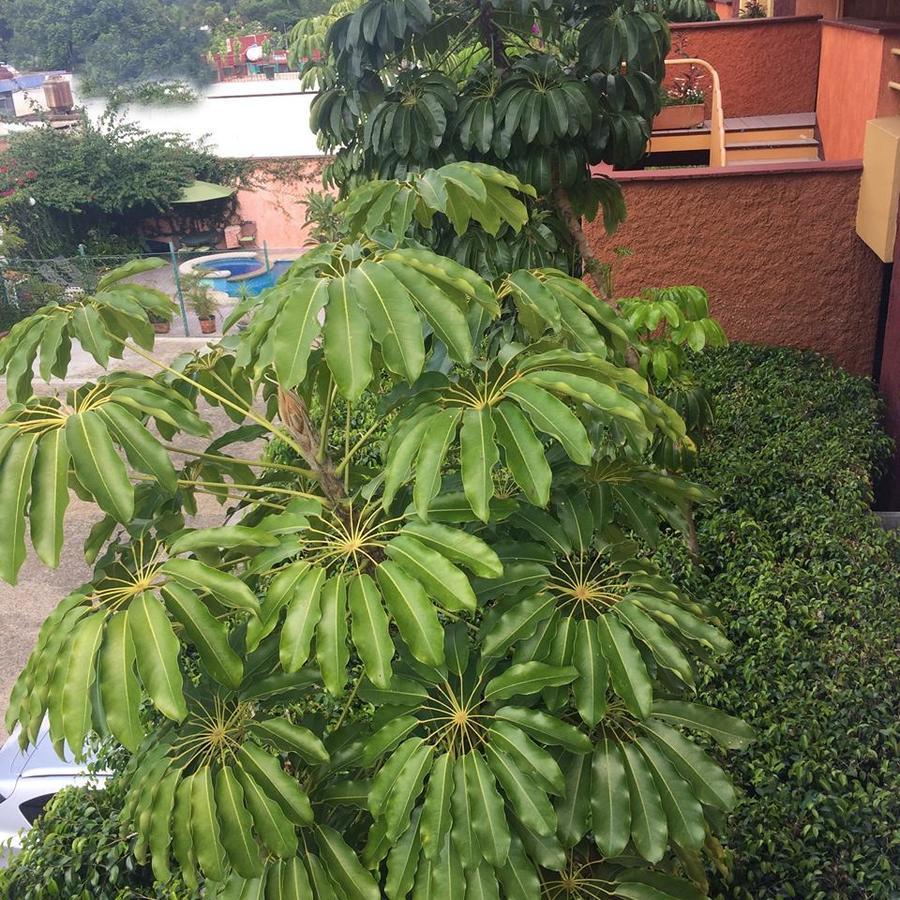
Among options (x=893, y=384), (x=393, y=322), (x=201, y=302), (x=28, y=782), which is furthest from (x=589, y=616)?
(x=201, y=302)

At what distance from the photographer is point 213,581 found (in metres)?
1.49

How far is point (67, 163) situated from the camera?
22250 millimetres

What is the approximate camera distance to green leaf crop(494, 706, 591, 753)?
1.60 meters

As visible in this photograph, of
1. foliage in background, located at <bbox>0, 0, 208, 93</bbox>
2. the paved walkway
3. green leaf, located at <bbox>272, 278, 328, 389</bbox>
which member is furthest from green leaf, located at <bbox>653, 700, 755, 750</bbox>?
foliage in background, located at <bbox>0, 0, 208, 93</bbox>

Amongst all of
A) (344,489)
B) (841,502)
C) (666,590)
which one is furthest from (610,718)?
(841,502)

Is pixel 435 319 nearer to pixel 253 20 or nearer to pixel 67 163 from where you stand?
pixel 67 163

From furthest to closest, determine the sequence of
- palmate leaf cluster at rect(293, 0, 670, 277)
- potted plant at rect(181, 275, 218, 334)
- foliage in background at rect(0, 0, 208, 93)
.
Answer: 1. foliage in background at rect(0, 0, 208, 93)
2. potted plant at rect(181, 275, 218, 334)
3. palmate leaf cluster at rect(293, 0, 670, 277)

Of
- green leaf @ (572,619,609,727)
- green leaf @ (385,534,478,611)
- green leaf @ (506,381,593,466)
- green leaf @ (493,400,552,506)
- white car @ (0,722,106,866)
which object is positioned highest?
green leaf @ (506,381,593,466)

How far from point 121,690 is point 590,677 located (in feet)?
2.68

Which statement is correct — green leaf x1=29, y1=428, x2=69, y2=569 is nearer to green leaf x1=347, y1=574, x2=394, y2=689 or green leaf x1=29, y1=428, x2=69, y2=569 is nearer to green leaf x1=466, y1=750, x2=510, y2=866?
green leaf x1=347, y1=574, x2=394, y2=689

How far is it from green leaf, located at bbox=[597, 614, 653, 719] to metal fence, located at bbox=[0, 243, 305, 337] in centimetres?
1480

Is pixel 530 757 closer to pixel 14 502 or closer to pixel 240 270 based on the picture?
pixel 14 502

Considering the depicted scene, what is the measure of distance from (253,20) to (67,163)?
958 centimetres

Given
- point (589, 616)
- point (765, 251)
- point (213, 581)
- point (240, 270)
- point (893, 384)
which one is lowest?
point (240, 270)
